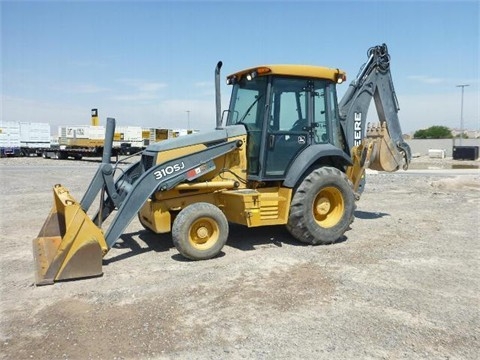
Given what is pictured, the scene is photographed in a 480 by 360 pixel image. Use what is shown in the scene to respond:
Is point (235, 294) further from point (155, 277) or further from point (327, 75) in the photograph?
point (327, 75)

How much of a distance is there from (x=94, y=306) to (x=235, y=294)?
1490 millimetres

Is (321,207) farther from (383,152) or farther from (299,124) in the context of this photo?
(383,152)

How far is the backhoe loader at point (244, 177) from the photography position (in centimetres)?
597

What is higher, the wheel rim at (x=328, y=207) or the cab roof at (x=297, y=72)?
the cab roof at (x=297, y=72)

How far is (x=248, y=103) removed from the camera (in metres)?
6.97

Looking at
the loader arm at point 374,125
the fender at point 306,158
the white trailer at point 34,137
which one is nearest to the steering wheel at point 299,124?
the fender at point 306,158

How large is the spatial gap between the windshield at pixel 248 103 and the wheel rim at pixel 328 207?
1.55m

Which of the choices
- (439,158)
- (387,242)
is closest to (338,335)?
(387,242)

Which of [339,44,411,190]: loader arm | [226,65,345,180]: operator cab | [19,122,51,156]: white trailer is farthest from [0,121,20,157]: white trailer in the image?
[339,44,411,190]: loader arm

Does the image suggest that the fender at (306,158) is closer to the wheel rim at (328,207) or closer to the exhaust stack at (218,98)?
the wheel rim at (328,207)

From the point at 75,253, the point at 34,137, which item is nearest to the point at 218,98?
the point at 75,253

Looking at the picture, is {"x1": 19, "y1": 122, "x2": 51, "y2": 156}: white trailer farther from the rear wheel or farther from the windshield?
the rear wheel

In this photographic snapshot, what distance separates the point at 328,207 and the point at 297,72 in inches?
87.5

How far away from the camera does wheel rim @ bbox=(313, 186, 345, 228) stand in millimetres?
7018
